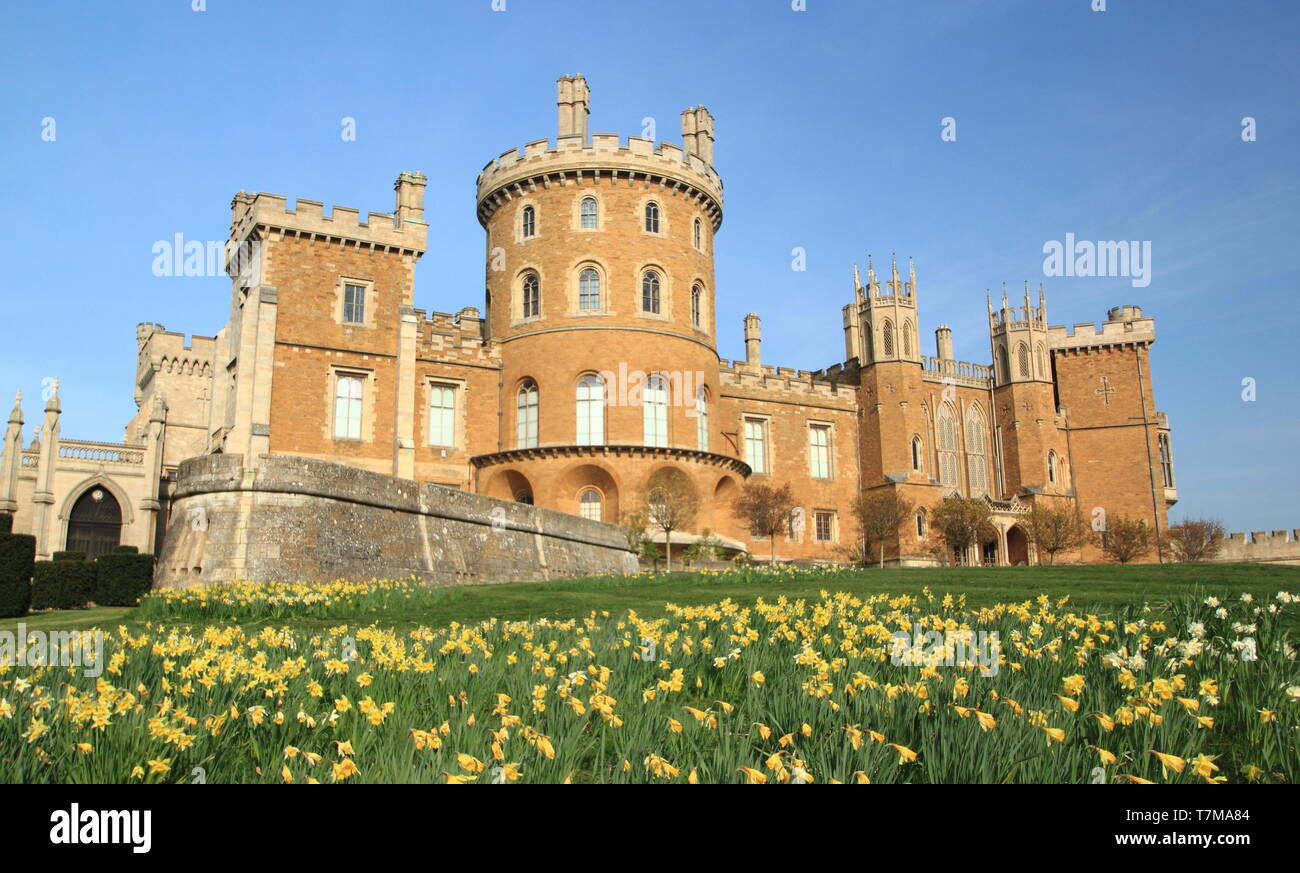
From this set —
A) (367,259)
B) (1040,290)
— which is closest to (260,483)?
(367,259)

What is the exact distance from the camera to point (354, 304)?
31344mm

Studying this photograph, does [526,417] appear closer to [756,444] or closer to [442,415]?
[442,415]

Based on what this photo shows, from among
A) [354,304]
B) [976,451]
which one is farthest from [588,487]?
[976,451]

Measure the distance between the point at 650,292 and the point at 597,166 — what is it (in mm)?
4596

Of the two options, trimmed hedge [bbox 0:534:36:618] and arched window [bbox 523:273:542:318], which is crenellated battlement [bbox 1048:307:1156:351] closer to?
arched window [bbox 523:273:542:318]

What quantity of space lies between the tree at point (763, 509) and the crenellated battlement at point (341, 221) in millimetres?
13858

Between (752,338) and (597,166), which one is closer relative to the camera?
(597,166)

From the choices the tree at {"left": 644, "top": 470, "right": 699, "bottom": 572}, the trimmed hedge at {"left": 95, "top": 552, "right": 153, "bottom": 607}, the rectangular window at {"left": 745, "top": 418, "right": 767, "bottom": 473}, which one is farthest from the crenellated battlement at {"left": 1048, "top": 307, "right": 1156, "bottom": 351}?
the trimmed hedge at {"left": 95, "top": 552, "right": 153, "bottom": 607}

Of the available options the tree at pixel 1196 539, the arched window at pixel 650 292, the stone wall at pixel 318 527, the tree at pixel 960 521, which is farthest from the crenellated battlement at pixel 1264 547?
the stone wall at pixel 318 527

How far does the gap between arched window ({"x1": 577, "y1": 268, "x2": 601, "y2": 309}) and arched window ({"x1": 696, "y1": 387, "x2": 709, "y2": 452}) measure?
4793 millimetres

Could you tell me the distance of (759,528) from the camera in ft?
117
